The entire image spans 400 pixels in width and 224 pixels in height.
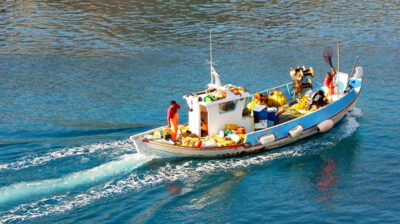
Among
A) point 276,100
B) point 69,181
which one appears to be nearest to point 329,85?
point 276,100

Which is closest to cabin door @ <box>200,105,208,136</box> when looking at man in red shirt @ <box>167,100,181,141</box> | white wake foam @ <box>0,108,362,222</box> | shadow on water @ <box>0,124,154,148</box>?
man in red shirt @ <box>167,100,181,141</box>

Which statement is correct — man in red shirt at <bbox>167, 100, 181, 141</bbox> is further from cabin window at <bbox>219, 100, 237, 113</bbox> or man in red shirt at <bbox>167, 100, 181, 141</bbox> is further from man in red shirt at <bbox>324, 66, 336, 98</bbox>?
man in red shirt at <bbox>324, 66, 336, 98</bbox>

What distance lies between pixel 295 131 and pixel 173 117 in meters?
5.94

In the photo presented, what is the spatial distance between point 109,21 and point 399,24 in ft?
98.5

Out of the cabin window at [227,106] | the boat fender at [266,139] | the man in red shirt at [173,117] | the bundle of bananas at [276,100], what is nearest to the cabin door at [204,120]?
the cabin window at [227,106]

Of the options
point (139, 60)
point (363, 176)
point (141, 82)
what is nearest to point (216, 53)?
point (139, 60)

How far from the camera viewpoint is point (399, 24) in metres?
47.1

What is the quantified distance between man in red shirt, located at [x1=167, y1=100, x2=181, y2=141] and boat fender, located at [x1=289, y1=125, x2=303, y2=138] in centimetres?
553

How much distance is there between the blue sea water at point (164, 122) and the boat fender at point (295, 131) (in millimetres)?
704

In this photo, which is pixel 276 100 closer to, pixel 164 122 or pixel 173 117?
pixel 164 122

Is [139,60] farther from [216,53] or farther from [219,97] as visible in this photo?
[219,97]

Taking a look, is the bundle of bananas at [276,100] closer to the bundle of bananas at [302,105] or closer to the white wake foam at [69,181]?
the bundle of bananas at [302,105]

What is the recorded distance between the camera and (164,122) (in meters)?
26.4

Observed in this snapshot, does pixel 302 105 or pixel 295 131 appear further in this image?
pixel 302 105
